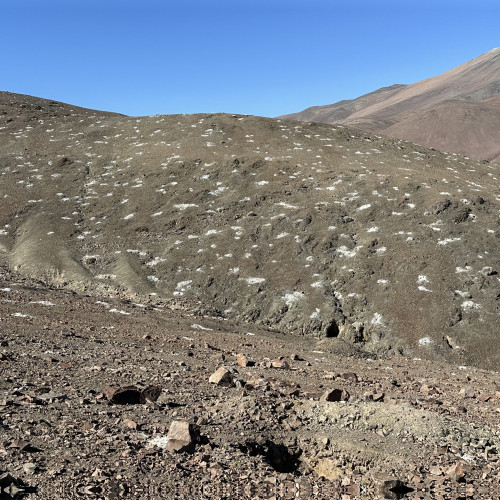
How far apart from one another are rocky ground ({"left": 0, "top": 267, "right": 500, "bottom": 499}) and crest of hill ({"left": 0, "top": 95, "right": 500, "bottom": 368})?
9721 millimetres

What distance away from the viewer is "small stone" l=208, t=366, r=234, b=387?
14750 millimetres

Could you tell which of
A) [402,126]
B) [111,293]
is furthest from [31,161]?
[402,126]

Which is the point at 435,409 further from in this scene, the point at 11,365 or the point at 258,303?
the point at 258,303

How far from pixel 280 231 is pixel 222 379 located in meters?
22.4

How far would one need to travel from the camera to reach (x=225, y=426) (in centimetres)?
1159

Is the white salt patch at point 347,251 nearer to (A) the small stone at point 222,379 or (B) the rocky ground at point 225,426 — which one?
(B) the rocky ground at point 225,426

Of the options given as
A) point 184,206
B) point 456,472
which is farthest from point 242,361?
point 184,206

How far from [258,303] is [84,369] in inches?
653

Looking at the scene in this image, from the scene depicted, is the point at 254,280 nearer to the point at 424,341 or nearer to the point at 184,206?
the point at 424,341

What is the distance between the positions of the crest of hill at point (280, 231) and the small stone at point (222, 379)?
40.7ft

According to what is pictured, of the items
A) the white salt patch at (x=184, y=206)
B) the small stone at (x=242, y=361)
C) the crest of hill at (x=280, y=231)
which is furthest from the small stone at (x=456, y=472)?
the white salt patch at (x=184, y=206)

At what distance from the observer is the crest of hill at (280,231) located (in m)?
28.4

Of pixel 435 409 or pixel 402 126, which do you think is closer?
pixel 435 409

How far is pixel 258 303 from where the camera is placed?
1197 inches
